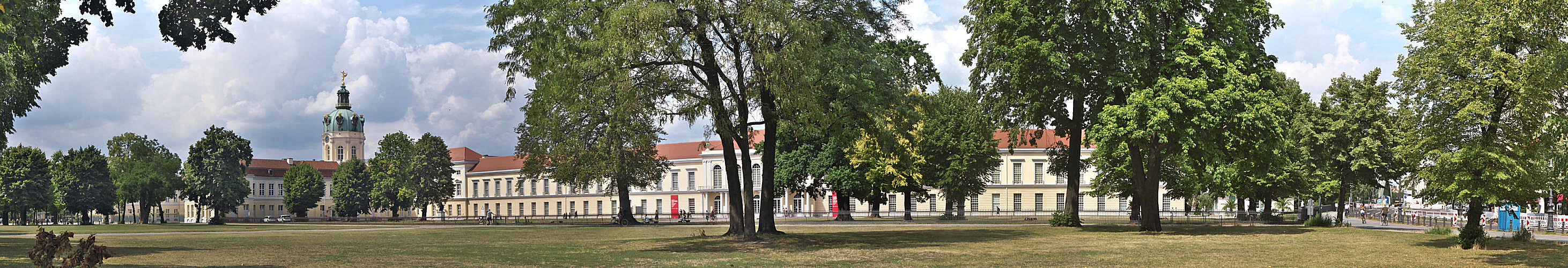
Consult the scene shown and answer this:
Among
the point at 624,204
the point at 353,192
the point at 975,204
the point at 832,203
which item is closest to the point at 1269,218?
the point at 624,204

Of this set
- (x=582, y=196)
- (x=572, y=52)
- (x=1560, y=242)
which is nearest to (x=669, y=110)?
(x=572, y=52)

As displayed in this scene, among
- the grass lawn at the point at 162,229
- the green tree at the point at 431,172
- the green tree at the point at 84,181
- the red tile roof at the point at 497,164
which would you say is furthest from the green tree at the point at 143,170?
the red tile roof at the point at 497,164

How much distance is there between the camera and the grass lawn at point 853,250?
2123 cm

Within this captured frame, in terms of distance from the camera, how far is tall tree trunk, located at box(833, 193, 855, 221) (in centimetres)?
6072

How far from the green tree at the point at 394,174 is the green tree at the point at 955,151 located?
4421 centimetres

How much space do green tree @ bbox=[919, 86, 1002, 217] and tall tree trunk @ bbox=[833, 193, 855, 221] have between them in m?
4.51

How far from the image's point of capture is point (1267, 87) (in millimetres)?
35281

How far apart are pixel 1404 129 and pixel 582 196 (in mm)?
99134

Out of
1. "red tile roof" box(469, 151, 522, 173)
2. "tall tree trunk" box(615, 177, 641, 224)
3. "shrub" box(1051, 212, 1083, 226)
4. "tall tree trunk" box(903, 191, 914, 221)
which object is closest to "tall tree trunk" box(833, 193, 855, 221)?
"tall tree trunk" box(903, 191, 914, 221)

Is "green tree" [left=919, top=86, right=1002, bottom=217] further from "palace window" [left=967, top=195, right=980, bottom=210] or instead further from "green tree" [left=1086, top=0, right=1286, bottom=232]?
"palace window" [left=967, top=195, right=980, bottom=210]

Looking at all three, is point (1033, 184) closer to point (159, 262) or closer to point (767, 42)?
point (767, 42)

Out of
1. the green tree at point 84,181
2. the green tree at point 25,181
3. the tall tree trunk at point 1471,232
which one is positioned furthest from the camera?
the green tree at point 84,181

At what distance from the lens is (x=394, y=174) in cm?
9012

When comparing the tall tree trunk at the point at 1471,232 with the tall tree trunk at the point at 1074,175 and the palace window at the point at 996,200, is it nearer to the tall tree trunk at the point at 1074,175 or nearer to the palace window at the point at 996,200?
the tall tree trunk at the point at 1074,175
